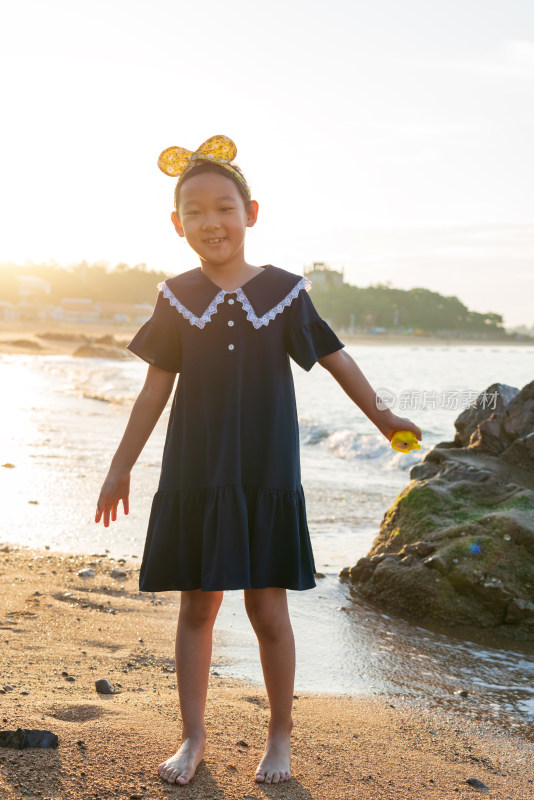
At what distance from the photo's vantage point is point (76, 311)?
277 ft

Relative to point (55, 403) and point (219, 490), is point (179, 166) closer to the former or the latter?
point (219, 490)

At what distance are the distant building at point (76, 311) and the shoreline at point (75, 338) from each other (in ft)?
7.98

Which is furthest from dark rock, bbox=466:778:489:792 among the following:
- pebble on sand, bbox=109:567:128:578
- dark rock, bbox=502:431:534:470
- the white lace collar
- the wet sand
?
dark rock, bbox=502:431:534:470

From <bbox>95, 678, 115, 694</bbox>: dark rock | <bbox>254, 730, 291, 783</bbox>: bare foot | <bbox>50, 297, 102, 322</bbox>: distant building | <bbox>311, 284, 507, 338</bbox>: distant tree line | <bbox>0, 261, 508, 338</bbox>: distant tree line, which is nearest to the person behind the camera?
<bbox>254, 730, 291, 783</bbox>: bare foot

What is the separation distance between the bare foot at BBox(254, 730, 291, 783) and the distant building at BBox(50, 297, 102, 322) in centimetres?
8186

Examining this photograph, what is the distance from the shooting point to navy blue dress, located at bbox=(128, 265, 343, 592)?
2473mm

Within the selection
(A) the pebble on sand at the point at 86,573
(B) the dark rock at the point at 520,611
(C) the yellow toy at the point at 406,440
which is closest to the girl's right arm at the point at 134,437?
(C) the yellow toy at the point at 406,440

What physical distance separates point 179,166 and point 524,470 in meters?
3.42

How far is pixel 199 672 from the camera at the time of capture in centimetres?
256

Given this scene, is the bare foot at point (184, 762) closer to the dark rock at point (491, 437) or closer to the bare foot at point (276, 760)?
the bare foot at point (276, 760)

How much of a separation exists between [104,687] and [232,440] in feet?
3.78

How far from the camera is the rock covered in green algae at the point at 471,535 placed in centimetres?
434

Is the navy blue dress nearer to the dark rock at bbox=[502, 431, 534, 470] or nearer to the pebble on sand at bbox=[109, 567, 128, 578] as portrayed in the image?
the pebble on sand at bbox=[109, 567, 128, 578]

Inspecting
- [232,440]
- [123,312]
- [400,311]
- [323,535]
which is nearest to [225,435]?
[232,440]
